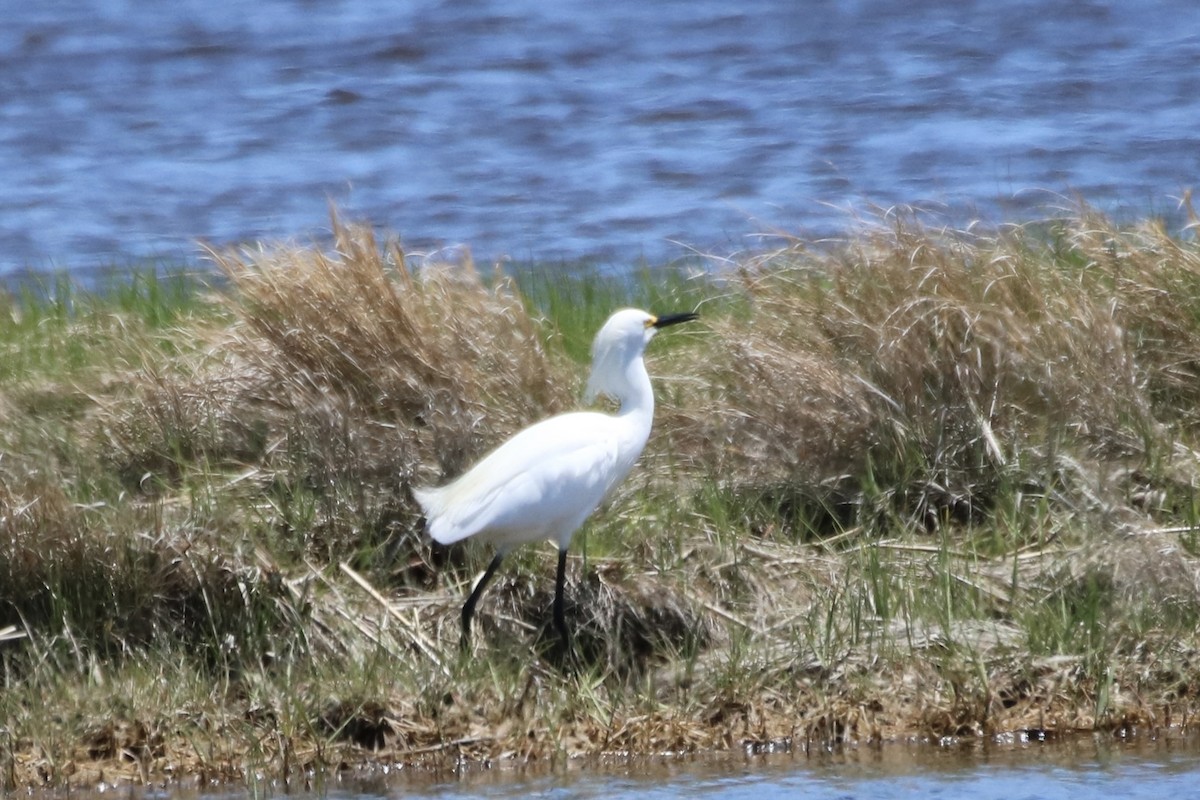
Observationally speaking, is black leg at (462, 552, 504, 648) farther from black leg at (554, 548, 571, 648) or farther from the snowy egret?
black leg at (554, 548, 571, 648)

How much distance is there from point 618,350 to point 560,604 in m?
0.83

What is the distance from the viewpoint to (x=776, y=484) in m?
6.89

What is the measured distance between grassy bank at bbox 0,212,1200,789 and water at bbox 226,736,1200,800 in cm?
11

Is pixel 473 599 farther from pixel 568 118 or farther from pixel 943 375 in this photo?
pixel 568 118

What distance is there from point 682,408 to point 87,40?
14.4 m

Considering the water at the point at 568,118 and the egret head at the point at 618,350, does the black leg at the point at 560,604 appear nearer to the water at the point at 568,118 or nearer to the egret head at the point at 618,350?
the egret head at the point at 618,350

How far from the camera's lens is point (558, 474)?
235 inches

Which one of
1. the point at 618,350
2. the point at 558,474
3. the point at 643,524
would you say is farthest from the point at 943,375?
the point at 558,474

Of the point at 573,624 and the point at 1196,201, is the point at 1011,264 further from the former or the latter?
the point at 1196,201

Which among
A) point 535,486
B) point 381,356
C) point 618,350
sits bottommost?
point 535,486

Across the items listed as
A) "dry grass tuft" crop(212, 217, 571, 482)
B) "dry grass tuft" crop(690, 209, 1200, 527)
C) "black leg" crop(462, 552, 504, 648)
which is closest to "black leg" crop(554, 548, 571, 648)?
"black leg" crop(462, 552, 504, 648)

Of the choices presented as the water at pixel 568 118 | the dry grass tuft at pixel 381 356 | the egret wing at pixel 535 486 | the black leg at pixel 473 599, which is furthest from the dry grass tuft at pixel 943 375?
the water at pixel 568 118

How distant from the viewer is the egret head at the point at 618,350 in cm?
621

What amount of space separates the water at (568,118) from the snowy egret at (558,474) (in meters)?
3.91
